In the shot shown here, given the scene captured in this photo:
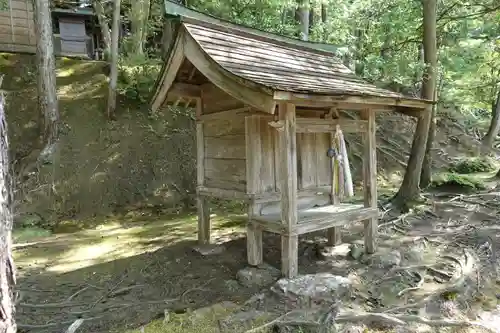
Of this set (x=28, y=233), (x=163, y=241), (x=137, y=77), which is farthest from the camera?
(x=137, y=77)

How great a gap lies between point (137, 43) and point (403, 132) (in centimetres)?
1347

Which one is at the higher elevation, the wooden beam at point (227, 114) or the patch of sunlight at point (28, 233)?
the wooden beam at point (227, 114)

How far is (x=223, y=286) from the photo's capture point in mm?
5336

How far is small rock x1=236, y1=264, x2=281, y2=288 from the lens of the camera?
5266 mm

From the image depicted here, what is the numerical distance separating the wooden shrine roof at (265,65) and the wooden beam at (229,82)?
0.01 metres

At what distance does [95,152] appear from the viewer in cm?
1163

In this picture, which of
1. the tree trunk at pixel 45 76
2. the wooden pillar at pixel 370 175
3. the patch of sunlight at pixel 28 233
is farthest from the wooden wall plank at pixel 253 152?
the tree trunk at pixel 45 76

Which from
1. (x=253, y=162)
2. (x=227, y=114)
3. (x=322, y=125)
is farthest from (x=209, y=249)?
(x=322, y=125)

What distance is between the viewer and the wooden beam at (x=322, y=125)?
17.4ft

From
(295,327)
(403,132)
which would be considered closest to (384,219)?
(295,327)

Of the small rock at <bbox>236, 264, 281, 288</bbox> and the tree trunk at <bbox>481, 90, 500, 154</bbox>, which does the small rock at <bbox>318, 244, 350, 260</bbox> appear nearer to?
the small rock at <bbox>236, 264, 281, 288</bbox>

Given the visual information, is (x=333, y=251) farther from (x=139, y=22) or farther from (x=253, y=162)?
(x=139, y=22)

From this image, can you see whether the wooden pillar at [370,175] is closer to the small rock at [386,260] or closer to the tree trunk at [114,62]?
the small rock at [386,260]

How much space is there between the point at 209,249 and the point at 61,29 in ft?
58.9
